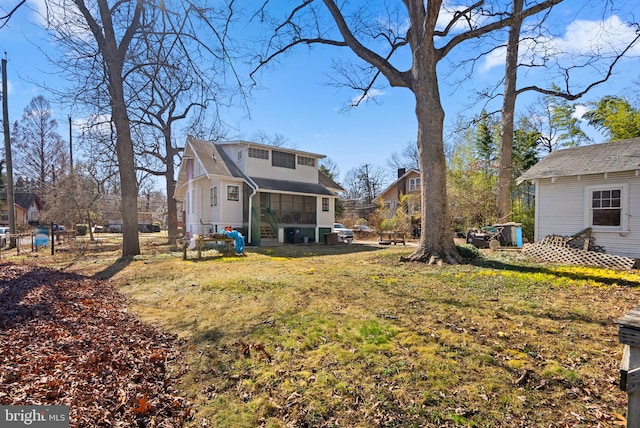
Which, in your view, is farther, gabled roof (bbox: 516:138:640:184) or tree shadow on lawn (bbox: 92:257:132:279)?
gabled roof (bbox: 516:138:640:184)

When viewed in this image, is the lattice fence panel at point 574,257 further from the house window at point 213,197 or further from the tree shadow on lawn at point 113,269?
the house window at point 213,197

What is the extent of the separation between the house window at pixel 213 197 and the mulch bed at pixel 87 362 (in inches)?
540

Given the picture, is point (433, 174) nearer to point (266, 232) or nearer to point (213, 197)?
point (266, 232)

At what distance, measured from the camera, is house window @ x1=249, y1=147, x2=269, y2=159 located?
19.6 meters

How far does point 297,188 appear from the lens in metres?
20.0

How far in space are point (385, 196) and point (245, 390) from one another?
Answer: 39.1m

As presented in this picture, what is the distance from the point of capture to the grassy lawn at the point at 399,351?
266cm

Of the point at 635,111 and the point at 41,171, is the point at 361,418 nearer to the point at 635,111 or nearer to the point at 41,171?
the point at 635,111

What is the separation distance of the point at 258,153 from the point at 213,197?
155 inches

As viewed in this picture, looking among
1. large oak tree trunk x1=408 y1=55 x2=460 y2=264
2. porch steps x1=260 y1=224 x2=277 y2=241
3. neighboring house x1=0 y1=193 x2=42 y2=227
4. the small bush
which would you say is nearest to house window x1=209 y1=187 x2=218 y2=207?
→ porch steps x1=260 y1=224 x2=277 y2=241

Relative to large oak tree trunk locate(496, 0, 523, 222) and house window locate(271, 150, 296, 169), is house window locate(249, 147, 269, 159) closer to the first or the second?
house window locate(271, 150, 296, 169)

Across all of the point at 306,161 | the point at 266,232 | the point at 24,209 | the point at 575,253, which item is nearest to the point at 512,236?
the point at 575,253

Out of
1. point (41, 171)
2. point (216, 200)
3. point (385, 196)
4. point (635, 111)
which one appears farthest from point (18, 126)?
point (635, 111)

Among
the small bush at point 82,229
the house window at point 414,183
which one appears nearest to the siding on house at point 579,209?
the house window at point 414,183
